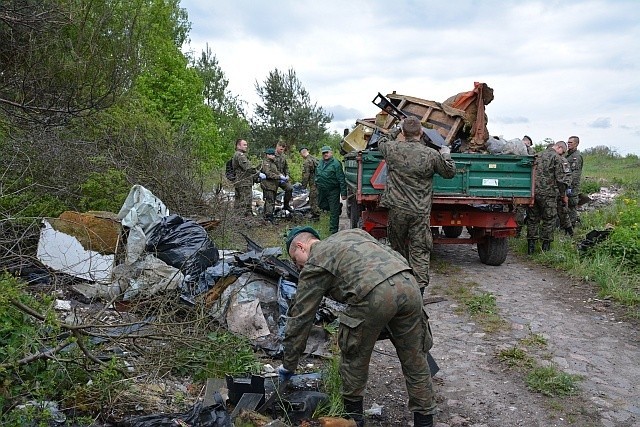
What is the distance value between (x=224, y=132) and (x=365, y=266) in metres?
30.2

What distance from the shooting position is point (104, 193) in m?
7.88

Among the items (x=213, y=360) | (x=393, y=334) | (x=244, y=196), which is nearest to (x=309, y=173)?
(x=244, y=196)

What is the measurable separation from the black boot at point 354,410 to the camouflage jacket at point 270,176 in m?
8.88

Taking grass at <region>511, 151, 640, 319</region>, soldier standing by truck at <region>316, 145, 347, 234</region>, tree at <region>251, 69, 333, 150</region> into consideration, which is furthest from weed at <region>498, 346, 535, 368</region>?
tree at <region>251, 69, 333, 150</region>

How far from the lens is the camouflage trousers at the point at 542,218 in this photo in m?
8.95

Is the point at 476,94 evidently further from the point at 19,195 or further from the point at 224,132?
the point at 224,132

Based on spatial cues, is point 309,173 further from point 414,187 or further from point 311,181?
point 414,187

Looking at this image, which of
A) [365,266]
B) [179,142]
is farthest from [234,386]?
[179,142]

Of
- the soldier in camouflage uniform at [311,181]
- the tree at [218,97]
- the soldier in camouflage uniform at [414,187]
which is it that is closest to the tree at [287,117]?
the tree at [218,97]

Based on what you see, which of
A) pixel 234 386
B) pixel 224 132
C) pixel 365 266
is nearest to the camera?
pixel 365 266

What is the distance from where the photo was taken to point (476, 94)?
865 centimetres

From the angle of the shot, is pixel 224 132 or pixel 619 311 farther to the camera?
pixel 224 132

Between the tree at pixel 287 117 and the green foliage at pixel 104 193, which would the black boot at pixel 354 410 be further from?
the tree at pixel 287 117

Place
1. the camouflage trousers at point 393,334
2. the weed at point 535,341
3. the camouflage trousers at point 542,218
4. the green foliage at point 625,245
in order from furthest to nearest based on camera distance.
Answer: the camouflage trousers at point 542,218 < the green foliage at point 625,245 < the weed at point 535,341 < the camouflage trousers at point 393,334
